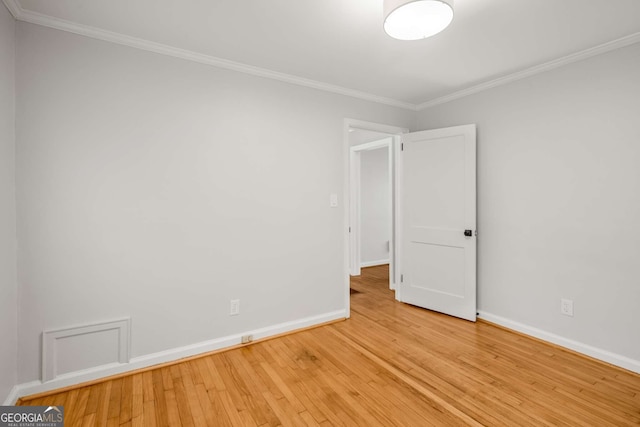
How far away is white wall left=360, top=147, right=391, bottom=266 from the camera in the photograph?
5.95 meters

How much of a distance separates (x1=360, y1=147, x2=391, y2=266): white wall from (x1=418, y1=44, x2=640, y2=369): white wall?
2.79 m

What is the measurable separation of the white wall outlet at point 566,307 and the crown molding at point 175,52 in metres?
2.70

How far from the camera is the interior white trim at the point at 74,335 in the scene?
1.99 meters

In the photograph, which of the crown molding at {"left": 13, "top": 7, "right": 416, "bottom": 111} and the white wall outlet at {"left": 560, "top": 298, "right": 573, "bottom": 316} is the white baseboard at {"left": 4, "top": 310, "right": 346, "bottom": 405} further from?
the crown molding at {"left": 13, "top": 7, "right": 416, "bottom": 111}

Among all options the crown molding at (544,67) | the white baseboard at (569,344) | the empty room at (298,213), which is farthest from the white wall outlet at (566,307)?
the crown molding at (544,67)

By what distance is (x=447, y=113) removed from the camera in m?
3.55

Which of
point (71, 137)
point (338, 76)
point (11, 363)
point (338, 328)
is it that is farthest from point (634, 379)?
point (71, 137)

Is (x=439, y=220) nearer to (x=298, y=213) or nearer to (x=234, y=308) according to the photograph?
(x=298, y=213)

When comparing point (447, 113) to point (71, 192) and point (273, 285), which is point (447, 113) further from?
point (71, 192)

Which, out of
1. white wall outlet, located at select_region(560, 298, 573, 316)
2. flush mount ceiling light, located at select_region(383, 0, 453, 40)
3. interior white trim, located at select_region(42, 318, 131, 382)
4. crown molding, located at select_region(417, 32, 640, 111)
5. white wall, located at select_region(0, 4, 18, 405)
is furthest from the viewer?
white wall outlet, located at select_region(560, 298, 573, 316)

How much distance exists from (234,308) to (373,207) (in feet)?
13.1

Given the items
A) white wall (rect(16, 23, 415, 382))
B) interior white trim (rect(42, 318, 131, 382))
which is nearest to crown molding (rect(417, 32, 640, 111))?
white wall (rect(16, 23, 415, 382))

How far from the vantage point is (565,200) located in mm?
2607

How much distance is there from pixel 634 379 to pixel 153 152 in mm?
3908
